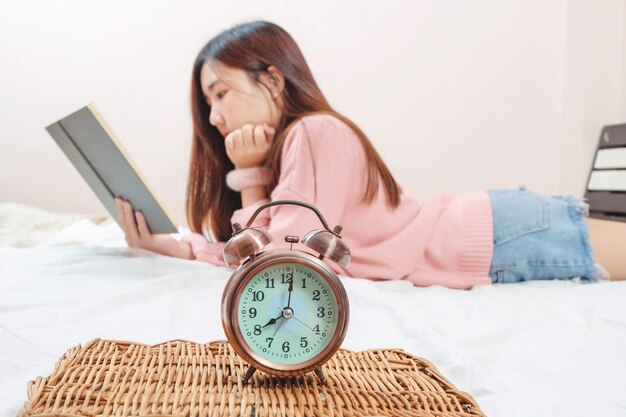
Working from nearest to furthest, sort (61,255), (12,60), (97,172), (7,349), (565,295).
→ (7,349)
(565,295)
(61,255)
(97,172)
(12,60)

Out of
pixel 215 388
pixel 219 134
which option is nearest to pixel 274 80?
pixel 219 134

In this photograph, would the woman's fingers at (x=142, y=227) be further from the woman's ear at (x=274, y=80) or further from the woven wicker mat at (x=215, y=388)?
the woven wicker mat at (x=215, y=388)

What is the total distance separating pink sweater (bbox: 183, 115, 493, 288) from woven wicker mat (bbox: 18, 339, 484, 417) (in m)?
0.60

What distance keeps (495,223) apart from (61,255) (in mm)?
977

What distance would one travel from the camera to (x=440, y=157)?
2441mm

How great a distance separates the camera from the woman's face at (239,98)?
1.38 meters

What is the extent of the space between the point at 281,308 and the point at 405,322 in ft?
1.19

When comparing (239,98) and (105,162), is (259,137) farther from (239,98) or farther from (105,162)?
(105,162)

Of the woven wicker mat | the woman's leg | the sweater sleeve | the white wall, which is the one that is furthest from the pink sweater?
the white wall

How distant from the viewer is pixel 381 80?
2398mm

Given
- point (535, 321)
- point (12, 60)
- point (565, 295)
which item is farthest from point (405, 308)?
point (12, 60)

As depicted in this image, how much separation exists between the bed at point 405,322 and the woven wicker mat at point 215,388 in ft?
0.24

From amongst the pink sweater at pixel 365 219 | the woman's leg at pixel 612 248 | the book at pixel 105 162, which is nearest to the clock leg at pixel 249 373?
the pink sweater at pixel 365 219

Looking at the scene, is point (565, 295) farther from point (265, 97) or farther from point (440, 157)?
point (440, 157)
